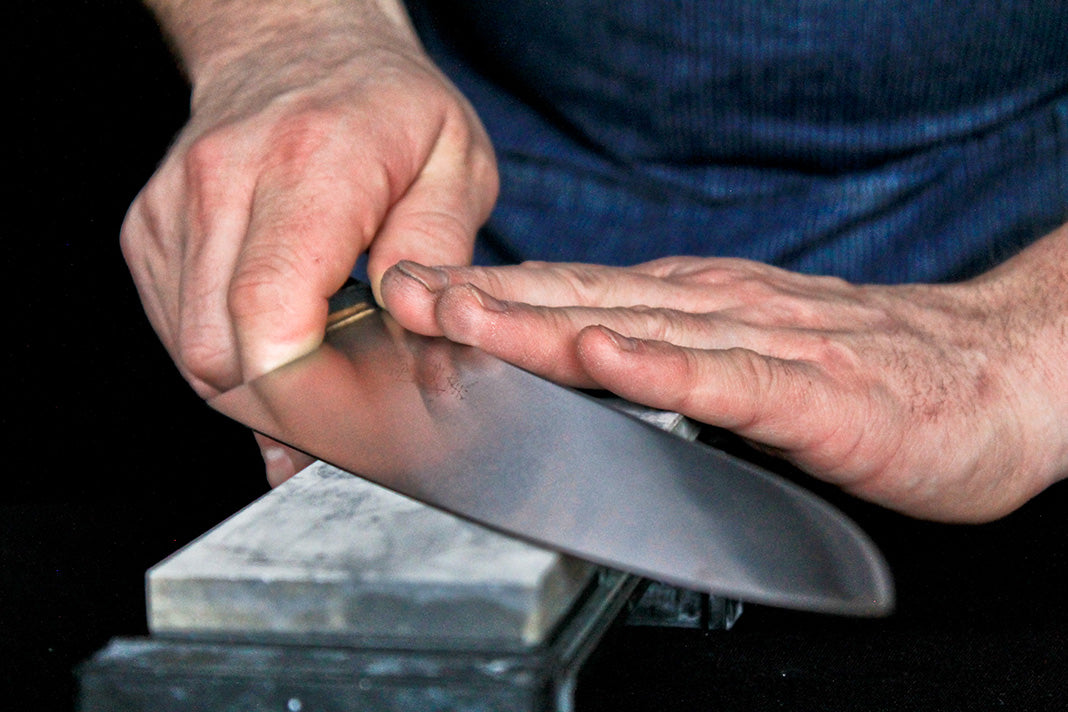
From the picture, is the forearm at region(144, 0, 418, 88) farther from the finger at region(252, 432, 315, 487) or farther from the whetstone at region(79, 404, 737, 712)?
the whetstone at region(79, 404, 737, 712)

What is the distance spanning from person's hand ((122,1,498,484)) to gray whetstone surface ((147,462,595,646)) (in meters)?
0.22

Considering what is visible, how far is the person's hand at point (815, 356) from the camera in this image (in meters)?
0.53

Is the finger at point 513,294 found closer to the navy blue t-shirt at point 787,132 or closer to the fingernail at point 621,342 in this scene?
the fingernail at point 621,342

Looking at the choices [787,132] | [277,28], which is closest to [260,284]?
[277,28]

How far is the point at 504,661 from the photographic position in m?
0.33

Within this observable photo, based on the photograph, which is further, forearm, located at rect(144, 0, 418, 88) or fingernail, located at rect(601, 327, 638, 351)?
forearm, located at rect(144, 0, 418, 88)

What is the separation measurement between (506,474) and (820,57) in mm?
585

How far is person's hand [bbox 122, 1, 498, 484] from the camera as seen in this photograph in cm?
60

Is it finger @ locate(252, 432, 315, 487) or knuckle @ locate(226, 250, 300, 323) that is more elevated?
knuckle @ locate(226, 250, 300, 323)

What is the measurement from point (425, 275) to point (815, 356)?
0.25 m

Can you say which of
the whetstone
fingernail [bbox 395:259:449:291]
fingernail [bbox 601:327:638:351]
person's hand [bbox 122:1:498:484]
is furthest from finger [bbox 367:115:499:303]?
the whetstone

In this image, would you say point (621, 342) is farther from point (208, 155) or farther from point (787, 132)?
point (787, 132)

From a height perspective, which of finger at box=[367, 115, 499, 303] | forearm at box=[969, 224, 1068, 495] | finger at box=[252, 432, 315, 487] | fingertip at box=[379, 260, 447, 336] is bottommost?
finger at box=[252, 432, 315, 487]

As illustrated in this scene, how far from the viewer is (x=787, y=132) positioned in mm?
875
